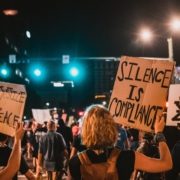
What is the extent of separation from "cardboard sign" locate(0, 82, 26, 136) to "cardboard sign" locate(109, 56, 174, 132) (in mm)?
1038

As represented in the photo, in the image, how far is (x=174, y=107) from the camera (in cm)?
671

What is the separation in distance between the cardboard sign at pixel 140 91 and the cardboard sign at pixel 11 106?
3.41ft

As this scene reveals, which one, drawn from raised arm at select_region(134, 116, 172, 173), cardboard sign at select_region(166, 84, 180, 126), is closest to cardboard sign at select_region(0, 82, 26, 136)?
cardboard sign at select_region(166, 84, 180, 126)

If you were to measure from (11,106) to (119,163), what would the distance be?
7.08ft

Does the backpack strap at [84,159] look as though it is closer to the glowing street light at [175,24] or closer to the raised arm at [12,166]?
the raised arm at [12,166]

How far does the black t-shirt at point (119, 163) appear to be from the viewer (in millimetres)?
4492

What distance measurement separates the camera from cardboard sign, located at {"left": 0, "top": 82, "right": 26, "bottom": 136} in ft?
20.2

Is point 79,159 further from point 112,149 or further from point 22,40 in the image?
point 22,40

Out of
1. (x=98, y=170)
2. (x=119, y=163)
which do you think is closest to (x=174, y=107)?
(x=119, y=163)

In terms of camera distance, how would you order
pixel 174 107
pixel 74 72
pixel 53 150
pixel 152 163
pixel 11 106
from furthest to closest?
pixel 74 72 < pixel 53 150 < pixel 174 107 < pixel 11 106 < pixel 152 163

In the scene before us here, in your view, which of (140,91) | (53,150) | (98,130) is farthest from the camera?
(53,150)

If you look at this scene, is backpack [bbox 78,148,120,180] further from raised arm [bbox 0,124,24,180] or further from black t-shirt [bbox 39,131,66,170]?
black t-shirt [bbox 39,131,66,170]

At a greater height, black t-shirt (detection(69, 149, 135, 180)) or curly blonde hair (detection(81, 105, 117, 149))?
curly blonde hair (detection(81, 105, 117, 149))

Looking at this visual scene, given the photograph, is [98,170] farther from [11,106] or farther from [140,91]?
[11,106]
